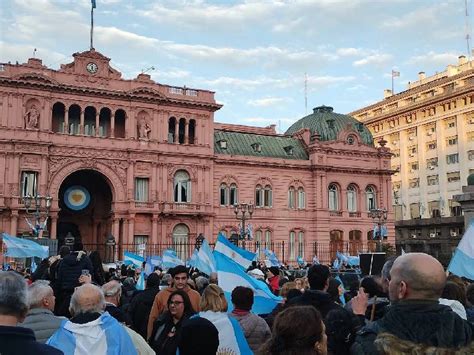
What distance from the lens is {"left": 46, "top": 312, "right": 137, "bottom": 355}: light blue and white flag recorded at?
5211 millimetres

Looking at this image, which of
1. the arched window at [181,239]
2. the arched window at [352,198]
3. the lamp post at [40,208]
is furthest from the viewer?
the arched window at [352,198]

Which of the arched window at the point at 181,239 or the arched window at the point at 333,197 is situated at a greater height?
the arched window at the point at 333,197

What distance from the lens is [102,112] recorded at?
45.4 meters

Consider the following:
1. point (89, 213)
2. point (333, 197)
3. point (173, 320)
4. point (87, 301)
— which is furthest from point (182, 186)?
point (87, 301)

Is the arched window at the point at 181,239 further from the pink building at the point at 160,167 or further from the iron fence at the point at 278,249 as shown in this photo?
the pink building at the point at 160,167

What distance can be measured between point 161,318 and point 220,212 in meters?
41.4

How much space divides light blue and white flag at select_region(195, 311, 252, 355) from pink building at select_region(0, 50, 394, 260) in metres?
37.2

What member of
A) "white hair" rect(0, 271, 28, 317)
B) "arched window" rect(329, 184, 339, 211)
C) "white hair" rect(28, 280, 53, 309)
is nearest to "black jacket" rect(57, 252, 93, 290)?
"white hair" rect(28, 280, 53, 309)

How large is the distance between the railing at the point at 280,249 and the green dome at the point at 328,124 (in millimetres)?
10775

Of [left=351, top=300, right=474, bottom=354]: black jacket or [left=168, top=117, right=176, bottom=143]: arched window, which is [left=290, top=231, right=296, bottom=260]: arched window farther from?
[left=351, top=300, right=474, bottom=354]: black jacket

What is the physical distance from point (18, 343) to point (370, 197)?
54725mm

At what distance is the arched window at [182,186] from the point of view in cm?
4687

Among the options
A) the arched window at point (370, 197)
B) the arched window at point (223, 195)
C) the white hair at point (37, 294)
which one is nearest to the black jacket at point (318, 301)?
the white hair at point (37, 294)

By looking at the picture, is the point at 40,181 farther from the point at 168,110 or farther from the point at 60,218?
the point at 168,110
